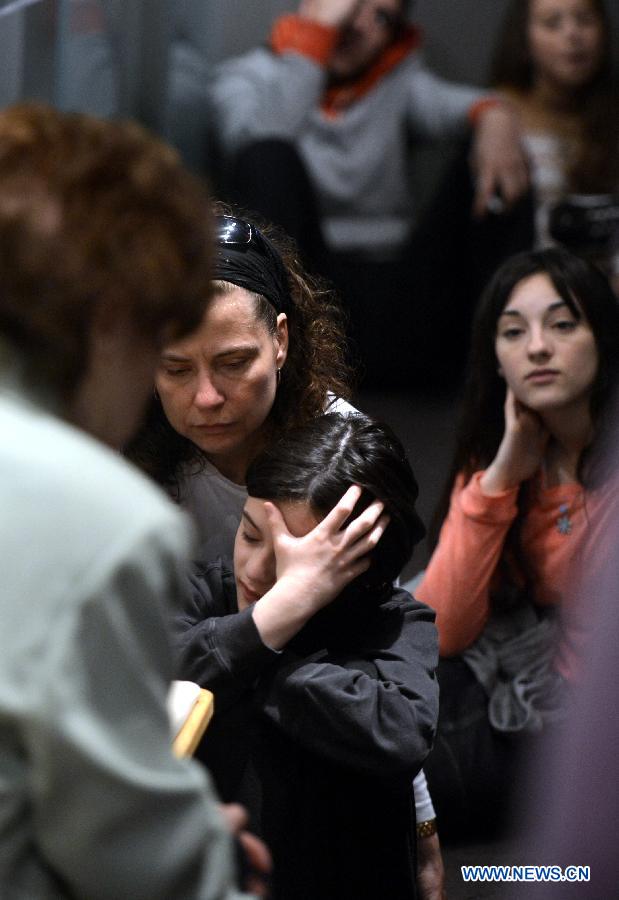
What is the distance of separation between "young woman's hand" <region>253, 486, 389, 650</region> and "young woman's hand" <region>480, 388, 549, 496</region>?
68 cm

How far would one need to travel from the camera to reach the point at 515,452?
7.06 ft

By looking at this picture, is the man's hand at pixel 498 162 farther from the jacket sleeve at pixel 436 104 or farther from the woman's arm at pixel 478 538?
the woman's arm at pixel 478 538

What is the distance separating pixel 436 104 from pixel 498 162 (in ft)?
1.38

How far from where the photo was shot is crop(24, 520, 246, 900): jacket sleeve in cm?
81

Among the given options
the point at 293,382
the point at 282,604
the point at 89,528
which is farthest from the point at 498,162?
the point at 89,528

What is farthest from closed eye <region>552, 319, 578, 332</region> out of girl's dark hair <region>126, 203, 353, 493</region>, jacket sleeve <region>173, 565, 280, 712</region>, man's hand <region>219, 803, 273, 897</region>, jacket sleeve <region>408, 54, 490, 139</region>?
jacket sleeve <region>408, 54, 490, 139</region>

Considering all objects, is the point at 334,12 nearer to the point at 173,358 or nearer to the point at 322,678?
the point at 173,358

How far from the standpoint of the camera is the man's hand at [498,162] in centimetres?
389

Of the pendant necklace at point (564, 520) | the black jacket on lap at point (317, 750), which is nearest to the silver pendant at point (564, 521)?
the pendant necklace at point (564, 520)

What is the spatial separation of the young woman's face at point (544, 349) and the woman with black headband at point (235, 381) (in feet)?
1.25

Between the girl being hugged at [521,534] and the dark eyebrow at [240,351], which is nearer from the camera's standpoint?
the dark eyebrow at [240,351]

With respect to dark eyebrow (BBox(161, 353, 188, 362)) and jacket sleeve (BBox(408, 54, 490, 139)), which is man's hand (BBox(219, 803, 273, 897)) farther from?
jacket sleeve (BBox(408, 54, 490, 139))

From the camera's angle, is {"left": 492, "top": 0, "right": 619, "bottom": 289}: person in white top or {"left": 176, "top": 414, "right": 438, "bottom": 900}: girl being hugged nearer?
{"left": 176, "top": 414, "right": 438, "bottom": 900}: girl being hugged

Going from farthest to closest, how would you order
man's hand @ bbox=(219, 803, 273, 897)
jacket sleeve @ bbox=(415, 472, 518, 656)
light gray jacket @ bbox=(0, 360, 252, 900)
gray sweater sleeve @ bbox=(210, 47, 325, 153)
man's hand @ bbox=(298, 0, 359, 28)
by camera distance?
man's hand @ bbox=(298, 0, 359, 28) → gray sweater sleeve @ bbox=(210, 47, 325, 153) → jacket sleeve @ bbox=(415, 472, 518, 656) → man's hand @ bbox=(219, 803, 273, 897) → light gray jacket @ bbox=(0, 360, 252, 900)
